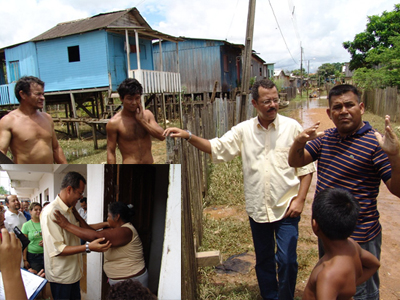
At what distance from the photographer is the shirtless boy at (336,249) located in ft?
5.82

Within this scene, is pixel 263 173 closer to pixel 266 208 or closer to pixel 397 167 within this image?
pixel 266 208

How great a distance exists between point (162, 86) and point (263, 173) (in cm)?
1497

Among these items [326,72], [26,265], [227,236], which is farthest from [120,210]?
[326,72]

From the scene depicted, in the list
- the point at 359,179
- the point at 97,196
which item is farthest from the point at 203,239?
the point at 97,196

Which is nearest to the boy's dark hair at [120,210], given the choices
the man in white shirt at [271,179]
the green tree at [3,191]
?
the green tree at [3,191]

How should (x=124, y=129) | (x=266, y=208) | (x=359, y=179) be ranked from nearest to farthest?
1. (x=359, y=179)
2. (x=266, y=208)
3. (x=124, y=129)

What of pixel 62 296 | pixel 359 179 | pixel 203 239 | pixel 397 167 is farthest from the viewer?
pixel 203 239

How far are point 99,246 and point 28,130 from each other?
1.89 meters

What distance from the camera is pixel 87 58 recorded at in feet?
53.7

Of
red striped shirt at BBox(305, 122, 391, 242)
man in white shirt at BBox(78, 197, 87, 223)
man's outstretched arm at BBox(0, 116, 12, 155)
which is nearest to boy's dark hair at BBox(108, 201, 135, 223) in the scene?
man in white shirt at BBox(78, 197, 87, 223)

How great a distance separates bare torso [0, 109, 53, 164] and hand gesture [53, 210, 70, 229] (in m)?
1.64

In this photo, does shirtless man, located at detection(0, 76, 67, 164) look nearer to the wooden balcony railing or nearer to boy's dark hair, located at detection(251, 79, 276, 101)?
boy's dark hair, located at detection(251, 79, 276, 101)

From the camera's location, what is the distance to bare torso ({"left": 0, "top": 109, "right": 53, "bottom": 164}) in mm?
2934

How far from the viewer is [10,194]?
1.68 meters
